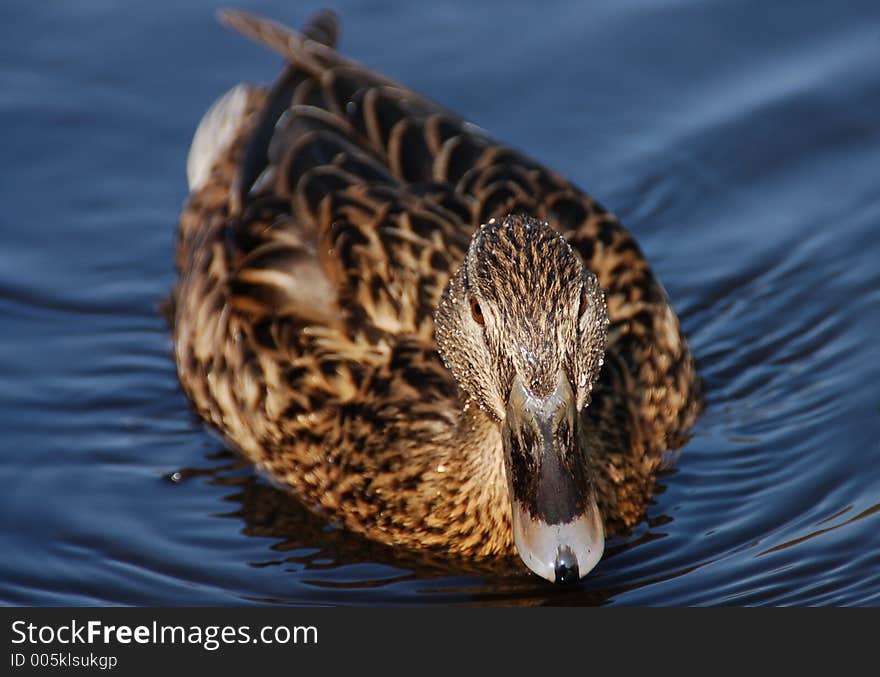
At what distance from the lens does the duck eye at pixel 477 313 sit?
718 cm

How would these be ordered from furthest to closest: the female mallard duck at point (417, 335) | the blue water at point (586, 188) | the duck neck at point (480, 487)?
the blue water at point (586, 188), the duck neck at point (480, 487), the female mallard duck at point (417, 335)

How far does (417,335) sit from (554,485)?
1.41 m

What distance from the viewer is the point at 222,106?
10.4m

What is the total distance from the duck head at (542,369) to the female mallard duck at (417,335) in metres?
0.01

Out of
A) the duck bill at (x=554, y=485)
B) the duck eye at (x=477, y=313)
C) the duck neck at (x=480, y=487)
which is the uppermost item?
the duck eye at (x=477, y=313)

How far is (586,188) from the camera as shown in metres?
10.8

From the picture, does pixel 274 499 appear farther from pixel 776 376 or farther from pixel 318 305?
pixel 776 376

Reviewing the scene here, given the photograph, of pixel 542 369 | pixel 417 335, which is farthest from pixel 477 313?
pixel 417 335

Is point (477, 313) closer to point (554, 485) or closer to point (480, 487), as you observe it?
point (554, 485)

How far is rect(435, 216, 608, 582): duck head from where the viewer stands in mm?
6922

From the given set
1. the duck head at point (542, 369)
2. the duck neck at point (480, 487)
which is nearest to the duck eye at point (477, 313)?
the duck head at point (542, 369)

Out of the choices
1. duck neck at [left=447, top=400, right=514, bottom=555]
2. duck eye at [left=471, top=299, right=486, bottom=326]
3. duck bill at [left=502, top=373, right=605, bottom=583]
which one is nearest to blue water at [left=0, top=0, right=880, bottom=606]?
duck neck at [left=447, top=400, right=514, bottom=555]

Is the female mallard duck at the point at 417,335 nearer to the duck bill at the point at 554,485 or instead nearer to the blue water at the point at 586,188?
the duck bill at the point at 554,485

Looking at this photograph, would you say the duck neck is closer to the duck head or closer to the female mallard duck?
the female mallard duck
